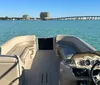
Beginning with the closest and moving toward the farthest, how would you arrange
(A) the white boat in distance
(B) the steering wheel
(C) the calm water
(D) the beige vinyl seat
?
(B) the steering wheel
(A) the white boat in distance
(D) the beige vinyl seat
(C) the calm water

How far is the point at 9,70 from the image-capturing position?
311 centimetres

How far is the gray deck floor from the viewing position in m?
3.90

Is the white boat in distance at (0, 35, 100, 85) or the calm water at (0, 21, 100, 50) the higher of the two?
the white boat in distance at (0, 35, 100, 85)

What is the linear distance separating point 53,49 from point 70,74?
3593 millimetres

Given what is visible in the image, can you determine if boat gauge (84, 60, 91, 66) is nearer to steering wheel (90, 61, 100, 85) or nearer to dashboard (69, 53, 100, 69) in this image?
dashboard (69, 53, 100, 69)

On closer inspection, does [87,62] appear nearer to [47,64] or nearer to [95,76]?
[95,76]

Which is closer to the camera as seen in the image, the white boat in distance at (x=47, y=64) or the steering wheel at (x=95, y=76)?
the steering wheel at (x=95, y=76)

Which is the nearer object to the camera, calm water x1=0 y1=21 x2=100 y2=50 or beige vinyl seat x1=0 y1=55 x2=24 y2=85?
beige vinyl seat x1=0 y1=55 x2=24 y2=85

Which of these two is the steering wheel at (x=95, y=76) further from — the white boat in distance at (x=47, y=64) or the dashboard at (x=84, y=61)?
the dashboard at (x=84, y=61)

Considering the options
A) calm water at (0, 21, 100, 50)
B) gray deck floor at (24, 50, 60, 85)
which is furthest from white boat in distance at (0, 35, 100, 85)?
calm water at (0, 21, 100, 50)

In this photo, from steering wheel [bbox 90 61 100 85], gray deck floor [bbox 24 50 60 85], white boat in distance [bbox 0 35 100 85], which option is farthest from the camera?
gray deck floor [bbox 24 50 60 85]

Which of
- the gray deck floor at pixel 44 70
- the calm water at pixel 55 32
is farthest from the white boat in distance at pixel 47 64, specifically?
the calm water at pixel 55 32

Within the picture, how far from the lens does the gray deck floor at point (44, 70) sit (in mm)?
3900

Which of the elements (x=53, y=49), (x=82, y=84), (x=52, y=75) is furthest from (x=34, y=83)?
(x=53, y=49)
